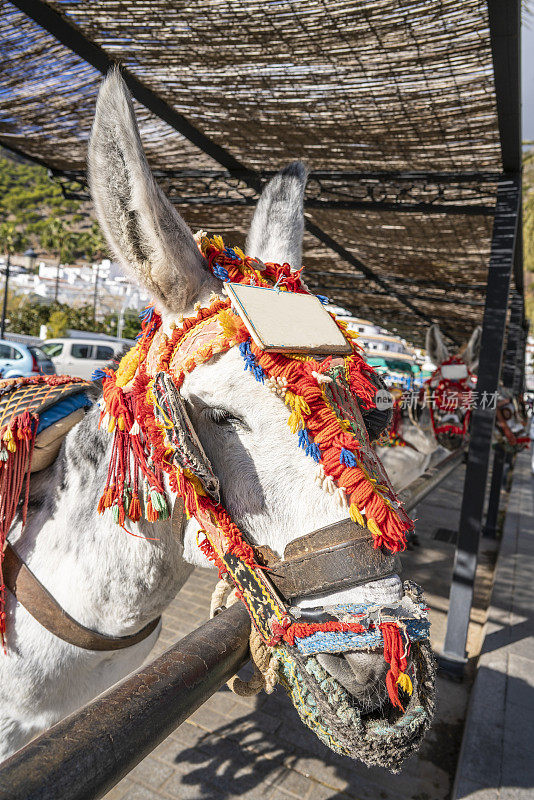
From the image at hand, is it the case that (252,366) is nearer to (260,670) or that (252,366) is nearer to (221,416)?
(221,416)

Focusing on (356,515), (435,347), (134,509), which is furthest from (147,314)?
(435,347)

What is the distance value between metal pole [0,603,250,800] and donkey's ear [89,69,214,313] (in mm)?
971

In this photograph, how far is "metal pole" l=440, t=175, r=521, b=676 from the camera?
434cm

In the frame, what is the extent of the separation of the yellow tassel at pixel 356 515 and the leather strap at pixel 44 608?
1022 mm

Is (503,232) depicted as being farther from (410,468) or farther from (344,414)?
(344,414)

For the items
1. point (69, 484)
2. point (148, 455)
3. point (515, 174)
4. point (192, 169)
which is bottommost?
point (69, 484)

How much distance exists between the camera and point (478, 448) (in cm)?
462

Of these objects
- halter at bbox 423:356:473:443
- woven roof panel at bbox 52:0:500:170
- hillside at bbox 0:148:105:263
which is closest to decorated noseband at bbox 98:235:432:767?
woven roof panel at bbox 52:0:500:170

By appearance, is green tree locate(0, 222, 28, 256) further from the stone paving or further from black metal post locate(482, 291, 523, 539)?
the stone paving

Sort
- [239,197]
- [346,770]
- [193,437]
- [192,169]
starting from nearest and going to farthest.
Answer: [193,437] < [346,770] < [192,169] < [239,197]

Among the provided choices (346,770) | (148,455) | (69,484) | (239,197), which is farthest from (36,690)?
(239,197)

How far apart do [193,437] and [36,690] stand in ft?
3.65

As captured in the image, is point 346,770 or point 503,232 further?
point 503,232

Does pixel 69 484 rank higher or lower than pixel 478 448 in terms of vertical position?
higher
